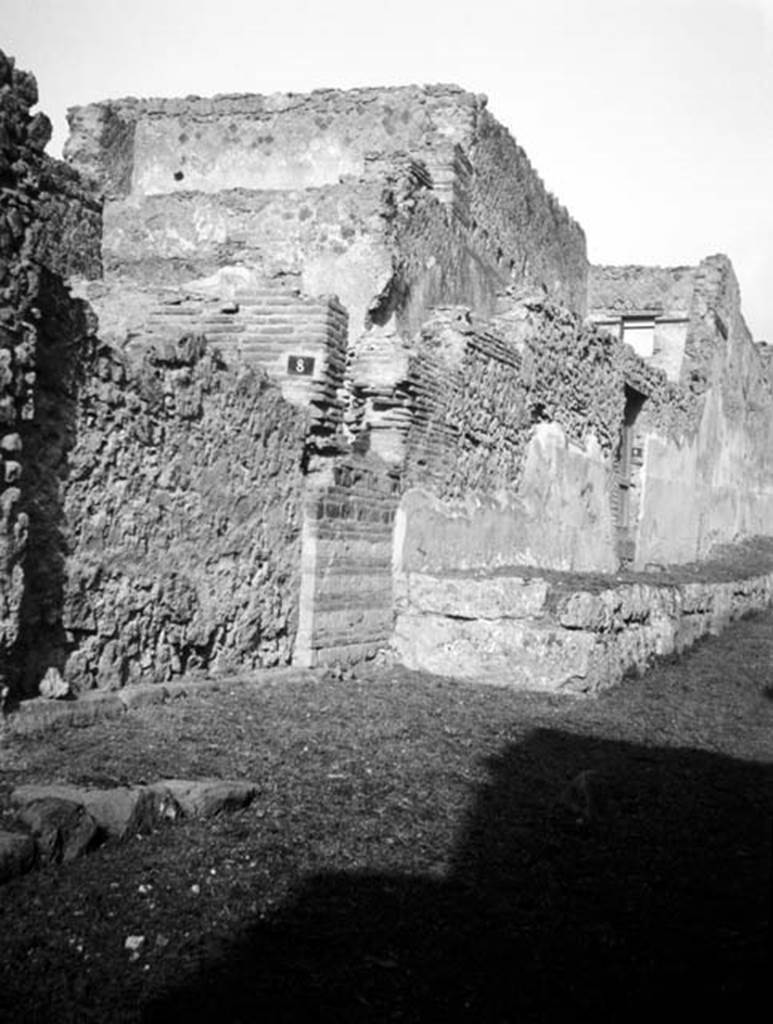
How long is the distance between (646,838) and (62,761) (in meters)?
1.98

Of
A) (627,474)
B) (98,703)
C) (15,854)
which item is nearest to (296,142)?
(627,474)

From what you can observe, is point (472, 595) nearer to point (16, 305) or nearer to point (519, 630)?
point (519, 630)

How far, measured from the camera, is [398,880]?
10.9 ft

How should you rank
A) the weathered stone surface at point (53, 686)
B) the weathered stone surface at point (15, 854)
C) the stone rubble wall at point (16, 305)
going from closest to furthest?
the weathered stone surface at point (15, 854) < the stone rubble wall at point (16, 305) < the weathered stone surface at point (53, 686)

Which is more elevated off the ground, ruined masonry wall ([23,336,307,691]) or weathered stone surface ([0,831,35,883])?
ruined masonry wall ([23,336,307,691])

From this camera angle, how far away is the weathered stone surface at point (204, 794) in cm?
369

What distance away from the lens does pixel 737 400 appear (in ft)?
57.5

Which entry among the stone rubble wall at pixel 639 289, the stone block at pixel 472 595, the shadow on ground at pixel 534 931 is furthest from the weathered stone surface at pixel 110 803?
the stone rubble wall at pixel 639 289

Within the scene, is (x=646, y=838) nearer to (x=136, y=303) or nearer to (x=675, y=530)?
(x=136, y=303)

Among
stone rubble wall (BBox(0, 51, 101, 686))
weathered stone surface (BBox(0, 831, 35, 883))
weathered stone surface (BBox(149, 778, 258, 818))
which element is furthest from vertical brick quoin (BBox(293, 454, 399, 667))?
weathered stone surface (BBox(0, 831, 35, 883))

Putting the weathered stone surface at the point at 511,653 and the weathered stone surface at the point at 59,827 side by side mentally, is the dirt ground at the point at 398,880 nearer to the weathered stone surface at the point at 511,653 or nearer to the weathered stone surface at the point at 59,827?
the weathered stone surface at the point at 59,827

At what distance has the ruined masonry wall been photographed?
15.6 ft

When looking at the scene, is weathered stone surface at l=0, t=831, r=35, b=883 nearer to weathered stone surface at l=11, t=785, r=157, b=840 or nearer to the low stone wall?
weathered stone surface at l=11, t=785, r=157, b=840

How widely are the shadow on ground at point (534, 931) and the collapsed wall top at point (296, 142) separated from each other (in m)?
11.0
